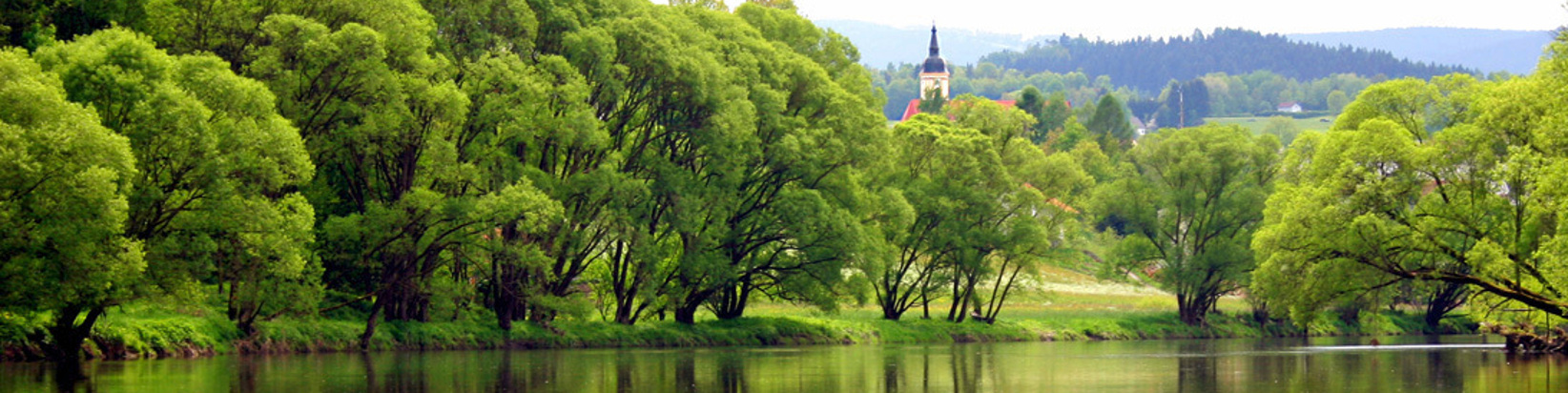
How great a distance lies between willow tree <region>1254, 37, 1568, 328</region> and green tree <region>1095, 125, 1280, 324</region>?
33.3 m

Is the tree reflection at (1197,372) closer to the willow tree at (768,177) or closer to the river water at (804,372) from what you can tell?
the river water at (804,372)

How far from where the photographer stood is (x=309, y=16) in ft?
177

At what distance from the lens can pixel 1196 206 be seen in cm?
9531

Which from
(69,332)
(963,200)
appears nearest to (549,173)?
(69,332)

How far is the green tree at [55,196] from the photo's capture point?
38.8 meters

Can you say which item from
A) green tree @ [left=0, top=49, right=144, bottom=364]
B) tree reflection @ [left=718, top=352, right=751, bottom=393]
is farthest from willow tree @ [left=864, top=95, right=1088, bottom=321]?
green tree @ [left=0, top=49, right=144, bottom=364]

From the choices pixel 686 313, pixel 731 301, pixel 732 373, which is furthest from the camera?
pixel 731 301

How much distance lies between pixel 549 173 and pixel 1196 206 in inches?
1739

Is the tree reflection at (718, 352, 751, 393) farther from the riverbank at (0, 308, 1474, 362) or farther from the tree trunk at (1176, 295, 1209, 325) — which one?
the tree trunk at (1176, 295, 1209, 325)

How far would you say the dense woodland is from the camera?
4362 centimetres

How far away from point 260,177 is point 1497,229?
1454 inches

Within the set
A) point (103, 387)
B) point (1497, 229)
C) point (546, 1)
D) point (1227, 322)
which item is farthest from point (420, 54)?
point (1227, 322)

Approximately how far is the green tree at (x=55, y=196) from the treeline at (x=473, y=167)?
74 mm

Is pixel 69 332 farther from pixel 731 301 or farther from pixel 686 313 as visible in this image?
pixel 731 301
